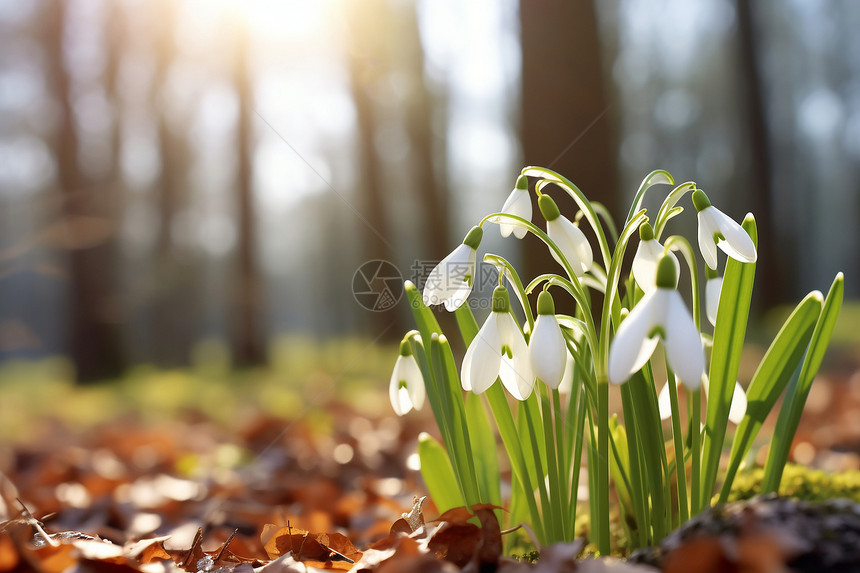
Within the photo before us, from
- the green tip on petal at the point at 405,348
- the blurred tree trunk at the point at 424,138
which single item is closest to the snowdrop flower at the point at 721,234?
the green tip on petal at the point at 405,348

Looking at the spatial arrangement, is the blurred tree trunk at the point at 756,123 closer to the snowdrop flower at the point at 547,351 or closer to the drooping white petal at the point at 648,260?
the drooping white petal at the point at 648,260

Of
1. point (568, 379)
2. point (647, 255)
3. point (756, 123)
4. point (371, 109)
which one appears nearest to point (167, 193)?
point (371, 109)

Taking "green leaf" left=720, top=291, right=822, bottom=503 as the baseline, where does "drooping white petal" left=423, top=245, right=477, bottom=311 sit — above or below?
above

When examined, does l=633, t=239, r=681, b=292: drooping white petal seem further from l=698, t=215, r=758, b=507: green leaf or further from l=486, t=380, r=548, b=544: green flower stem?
l=486, t=380, r=548, b=544: green flower stem

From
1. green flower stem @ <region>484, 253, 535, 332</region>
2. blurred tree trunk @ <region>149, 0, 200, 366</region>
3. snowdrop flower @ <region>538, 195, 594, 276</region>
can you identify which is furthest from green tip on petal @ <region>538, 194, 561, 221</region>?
blurred tree trunk @ <region>149, 0, 200, 366</region>

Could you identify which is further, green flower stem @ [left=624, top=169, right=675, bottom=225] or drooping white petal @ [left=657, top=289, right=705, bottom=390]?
green flower stem @ [left=624, top=169, right=675, bottom=225]

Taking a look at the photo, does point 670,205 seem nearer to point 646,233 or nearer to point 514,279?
point 646,233

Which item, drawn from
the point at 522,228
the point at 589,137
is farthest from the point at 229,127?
the point at 522,228

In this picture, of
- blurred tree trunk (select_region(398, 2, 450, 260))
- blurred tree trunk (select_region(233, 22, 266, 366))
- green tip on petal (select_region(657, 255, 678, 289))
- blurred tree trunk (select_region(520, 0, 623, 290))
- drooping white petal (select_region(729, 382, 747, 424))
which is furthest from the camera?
blurred tree trunk (select_region(233, 22, 266, 366))
